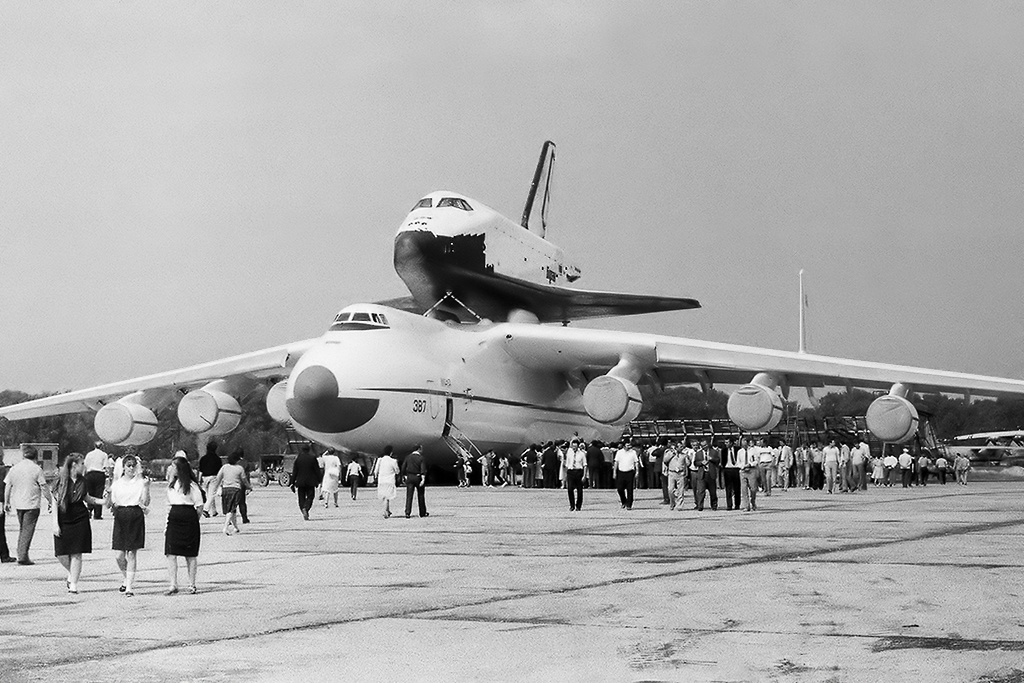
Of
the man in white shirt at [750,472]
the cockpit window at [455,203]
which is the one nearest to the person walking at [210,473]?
the man in white shirt at [750,472]

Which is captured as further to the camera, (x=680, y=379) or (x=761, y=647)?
(x=680, y=379)

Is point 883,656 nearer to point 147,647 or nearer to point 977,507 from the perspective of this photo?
point 147,647

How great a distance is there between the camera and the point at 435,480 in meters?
38.7

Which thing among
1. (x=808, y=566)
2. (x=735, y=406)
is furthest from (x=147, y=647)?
(x=735, y=406)

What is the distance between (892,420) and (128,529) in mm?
22730

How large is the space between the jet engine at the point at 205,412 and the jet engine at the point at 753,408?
14.2 meters

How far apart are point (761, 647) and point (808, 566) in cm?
476

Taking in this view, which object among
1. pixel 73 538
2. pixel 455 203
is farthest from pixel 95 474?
pixel 455 203

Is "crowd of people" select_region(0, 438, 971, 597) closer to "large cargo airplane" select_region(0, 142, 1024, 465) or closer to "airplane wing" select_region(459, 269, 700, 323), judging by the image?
"large cargo airplane" select_region(0, 142, 1024, 465)

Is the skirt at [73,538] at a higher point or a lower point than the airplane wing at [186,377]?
lower

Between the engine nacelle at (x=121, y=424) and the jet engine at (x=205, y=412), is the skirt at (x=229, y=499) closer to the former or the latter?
the jet engine at (x=205, y=412)

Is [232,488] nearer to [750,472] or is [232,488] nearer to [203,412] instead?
[750,472]

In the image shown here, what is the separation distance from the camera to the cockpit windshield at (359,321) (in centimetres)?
3269

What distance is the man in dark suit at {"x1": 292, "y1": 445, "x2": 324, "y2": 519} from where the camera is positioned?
21.1 m
